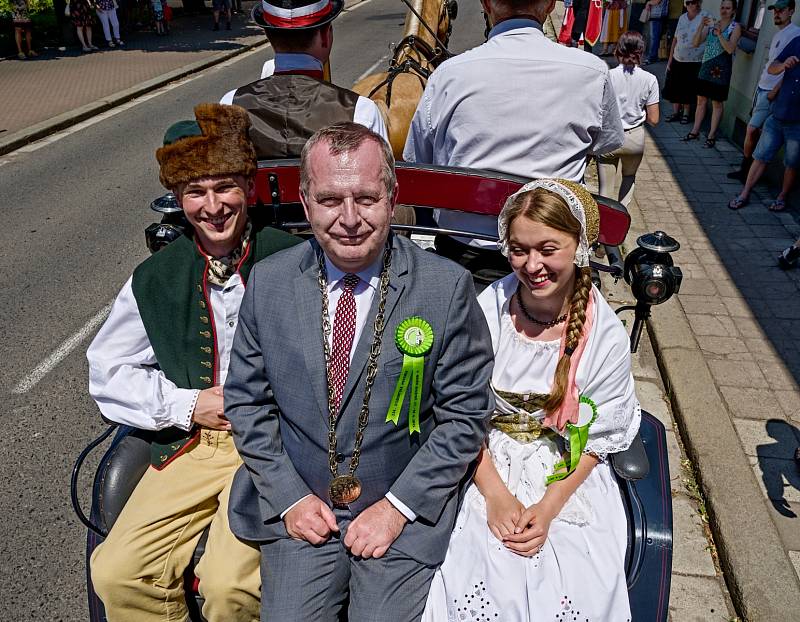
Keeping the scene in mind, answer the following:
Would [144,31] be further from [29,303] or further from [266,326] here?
[266,326]

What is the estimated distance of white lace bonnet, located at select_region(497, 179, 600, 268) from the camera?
2090 millimetres

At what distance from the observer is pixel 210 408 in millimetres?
2320

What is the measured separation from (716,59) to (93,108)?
972 centimetres

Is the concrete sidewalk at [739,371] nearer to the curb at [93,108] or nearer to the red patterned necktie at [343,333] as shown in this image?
the red patterned necktie at [343,333]

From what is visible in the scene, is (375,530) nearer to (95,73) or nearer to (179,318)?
(179,318)

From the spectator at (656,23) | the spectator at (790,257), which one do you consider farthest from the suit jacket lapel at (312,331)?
the spectator at (656,23)

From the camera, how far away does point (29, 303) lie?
5.39 m

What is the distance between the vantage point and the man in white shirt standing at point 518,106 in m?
2.75

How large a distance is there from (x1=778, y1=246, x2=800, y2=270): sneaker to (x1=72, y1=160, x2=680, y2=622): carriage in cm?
355

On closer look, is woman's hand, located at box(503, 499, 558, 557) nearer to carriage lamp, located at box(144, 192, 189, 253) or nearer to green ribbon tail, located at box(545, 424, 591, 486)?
green ribbon tail, located at box(545, 424, 591, 486)

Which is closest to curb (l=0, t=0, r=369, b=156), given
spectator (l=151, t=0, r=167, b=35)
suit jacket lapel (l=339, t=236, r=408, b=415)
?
spectator (l=151, t=0, r=167, b=35)

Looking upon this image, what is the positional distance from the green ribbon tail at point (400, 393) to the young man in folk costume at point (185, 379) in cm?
64

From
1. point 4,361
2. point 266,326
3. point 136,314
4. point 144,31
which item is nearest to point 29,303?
point 4,361

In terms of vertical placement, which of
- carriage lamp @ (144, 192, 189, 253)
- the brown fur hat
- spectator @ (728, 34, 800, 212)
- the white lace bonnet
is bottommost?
spectator @ (728, 34, 800, 212)
